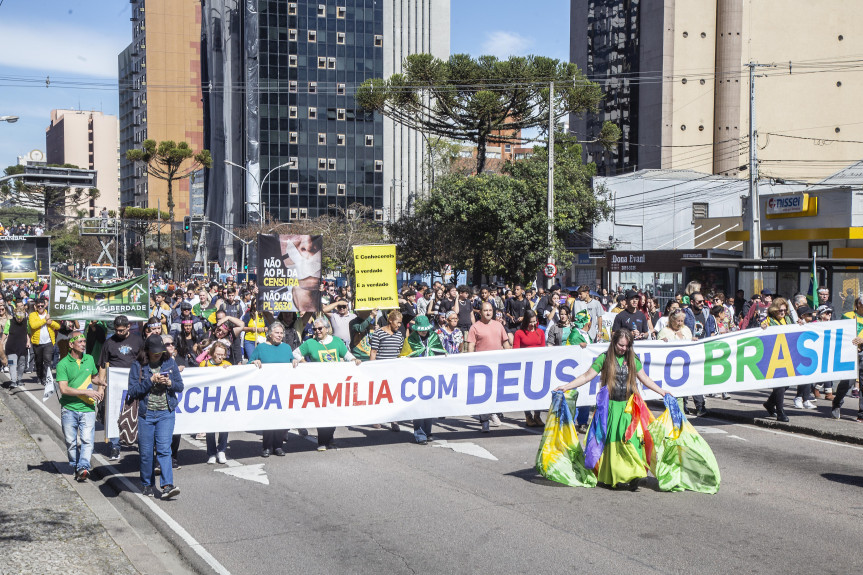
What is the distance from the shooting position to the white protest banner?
1017 cm

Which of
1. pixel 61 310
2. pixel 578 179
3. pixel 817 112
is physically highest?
pixel 817 112

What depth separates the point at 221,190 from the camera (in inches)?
3760

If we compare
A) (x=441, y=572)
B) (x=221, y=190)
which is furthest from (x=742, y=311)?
(x=221, y=190)

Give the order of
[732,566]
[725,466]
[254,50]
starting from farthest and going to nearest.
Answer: [254,50]
[725,466]
[732,566]

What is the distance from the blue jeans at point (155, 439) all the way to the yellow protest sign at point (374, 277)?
5165mm

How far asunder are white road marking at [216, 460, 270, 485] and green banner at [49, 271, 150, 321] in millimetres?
3289

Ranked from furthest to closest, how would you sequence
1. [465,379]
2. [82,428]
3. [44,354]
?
[44,354], [465,379], [82,428]

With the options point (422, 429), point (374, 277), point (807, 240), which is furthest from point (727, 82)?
point (422, 429)

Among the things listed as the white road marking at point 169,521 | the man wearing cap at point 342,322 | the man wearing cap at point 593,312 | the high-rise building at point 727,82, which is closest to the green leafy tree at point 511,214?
the man wearing cap at point 593,312

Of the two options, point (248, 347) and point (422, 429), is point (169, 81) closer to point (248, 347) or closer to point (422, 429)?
point (248, 347)

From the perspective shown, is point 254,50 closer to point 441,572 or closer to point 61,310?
point 61,310

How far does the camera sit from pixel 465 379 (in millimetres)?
11320

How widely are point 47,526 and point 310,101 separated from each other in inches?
3377

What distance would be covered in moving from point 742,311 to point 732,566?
1491 centimetres
